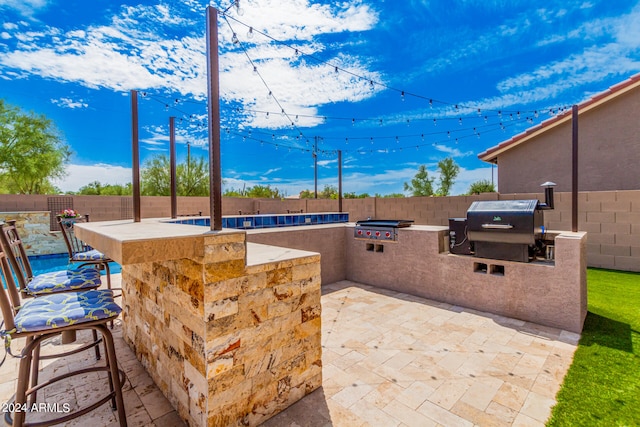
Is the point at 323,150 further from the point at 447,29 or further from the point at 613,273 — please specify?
the point at 613,273

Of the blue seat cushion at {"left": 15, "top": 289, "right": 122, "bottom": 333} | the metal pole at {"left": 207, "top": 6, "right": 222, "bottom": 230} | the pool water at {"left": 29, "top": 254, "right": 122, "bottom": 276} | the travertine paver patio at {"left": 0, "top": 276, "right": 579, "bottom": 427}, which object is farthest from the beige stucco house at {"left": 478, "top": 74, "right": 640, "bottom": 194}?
the pool water at {"left": 29, "top": 254, "right": 122, "bottom": 276}

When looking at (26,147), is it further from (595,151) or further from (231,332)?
(595,151)

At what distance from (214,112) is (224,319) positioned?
3.96 ft

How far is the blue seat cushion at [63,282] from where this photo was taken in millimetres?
2074

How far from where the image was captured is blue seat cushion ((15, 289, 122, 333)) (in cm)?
137

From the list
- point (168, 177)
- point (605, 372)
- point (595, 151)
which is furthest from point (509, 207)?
point (168, 177)

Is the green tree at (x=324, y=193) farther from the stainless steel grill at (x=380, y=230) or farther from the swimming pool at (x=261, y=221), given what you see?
the stainless steel grill at (x=380, y=230)

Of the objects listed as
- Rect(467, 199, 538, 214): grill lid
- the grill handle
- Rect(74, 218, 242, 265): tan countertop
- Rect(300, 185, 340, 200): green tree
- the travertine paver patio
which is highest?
Rect(300, 185, 340, 200): green tree

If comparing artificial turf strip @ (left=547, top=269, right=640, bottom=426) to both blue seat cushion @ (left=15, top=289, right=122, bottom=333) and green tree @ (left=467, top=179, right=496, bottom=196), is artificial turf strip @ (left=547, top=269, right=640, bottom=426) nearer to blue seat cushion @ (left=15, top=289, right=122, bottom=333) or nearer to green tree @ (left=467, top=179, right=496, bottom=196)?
blue seat cushion @ (left=15, top=289, right=122, bottom=333)

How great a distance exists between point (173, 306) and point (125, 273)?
131 cm

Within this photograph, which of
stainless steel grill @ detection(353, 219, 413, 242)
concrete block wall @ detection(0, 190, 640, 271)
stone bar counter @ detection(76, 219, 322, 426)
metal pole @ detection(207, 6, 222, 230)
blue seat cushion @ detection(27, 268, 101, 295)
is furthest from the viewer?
concrete block wall @ detection(0, 190, 640, 271)

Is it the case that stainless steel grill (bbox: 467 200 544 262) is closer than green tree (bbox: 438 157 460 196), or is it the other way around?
stainless steel grill (bbox: 467 200 544 262)

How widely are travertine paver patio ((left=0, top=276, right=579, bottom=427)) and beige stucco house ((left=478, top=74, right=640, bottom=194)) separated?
6.61 metres

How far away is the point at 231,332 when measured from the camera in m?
1.55
